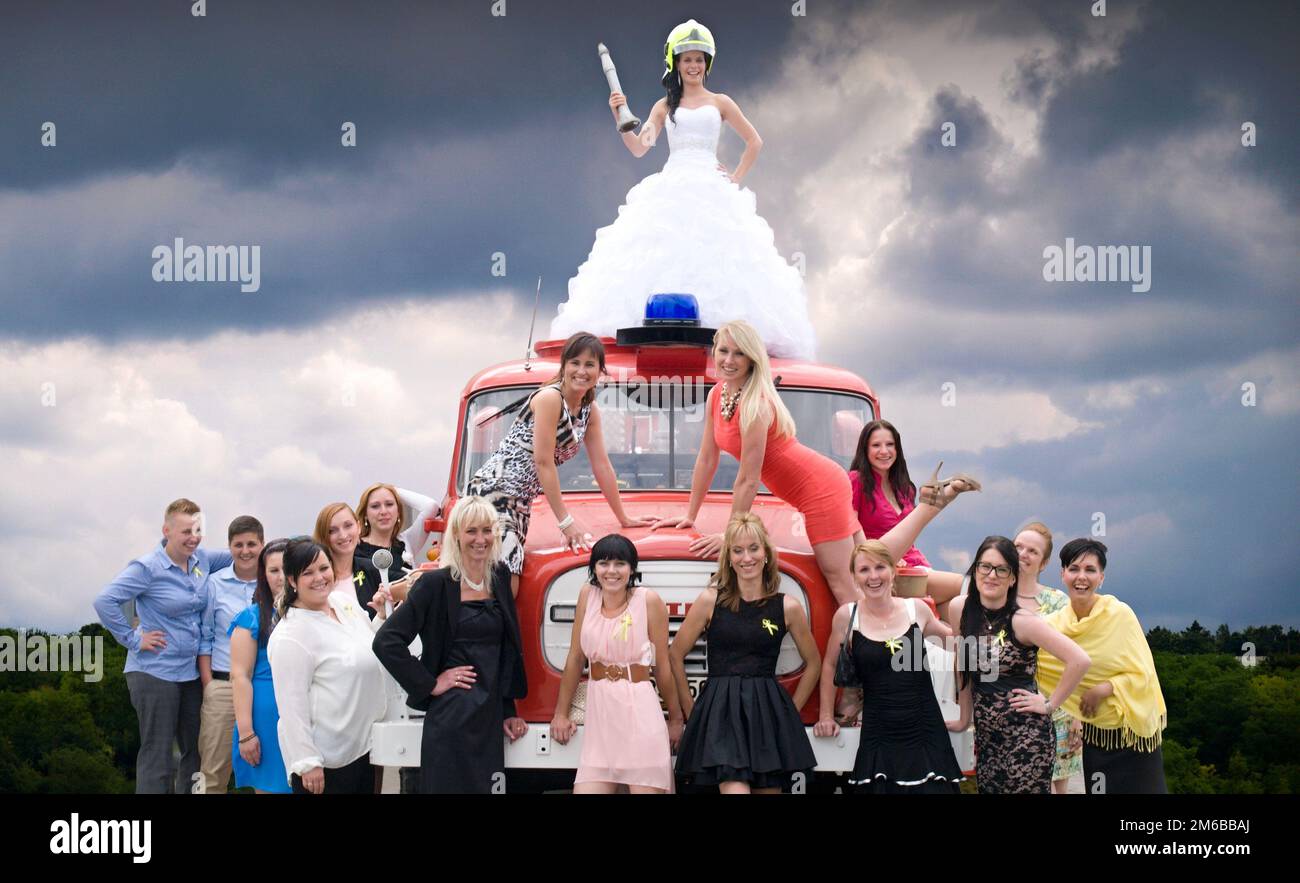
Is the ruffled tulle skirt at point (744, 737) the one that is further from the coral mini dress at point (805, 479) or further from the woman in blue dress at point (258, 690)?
the woman in blue dress at point (258, 690)

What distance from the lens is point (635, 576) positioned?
6.74 metres

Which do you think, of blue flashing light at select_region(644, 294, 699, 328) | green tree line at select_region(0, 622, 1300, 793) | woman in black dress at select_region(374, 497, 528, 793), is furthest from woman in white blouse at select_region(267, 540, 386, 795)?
green tree line at select_region(0, 622, 1300, 793)

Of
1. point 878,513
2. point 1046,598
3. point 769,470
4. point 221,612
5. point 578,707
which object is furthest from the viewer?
point 221,612

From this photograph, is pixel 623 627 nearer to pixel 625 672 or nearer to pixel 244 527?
pixel 625 672

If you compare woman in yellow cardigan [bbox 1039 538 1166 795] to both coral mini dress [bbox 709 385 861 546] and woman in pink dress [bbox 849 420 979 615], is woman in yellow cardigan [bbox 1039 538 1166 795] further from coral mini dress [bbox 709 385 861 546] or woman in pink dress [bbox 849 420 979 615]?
coral mini dress [bbox 709 385 861 546]

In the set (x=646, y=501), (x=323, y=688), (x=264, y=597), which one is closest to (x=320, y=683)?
(x=323, y=688)

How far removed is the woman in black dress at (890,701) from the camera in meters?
6.50

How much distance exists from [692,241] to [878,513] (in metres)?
2.58

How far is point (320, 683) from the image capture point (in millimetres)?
6684

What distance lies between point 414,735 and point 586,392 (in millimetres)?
2010

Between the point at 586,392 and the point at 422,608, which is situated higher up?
the point at 586,392

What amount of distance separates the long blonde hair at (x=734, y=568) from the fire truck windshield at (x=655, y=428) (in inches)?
53.3
